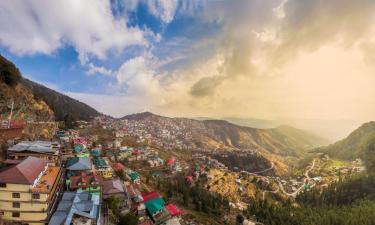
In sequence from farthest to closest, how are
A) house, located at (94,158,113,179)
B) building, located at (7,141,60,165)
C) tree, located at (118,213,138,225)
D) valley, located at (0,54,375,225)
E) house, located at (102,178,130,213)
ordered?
house, located at (94,158,113,179) < house, located at (102,178,130,213) < valley, located at (0,54,375,225) < building, located at (7,141,60,165) < tree, located at (118,213,138,225)

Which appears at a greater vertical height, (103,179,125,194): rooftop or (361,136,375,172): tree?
(103,179,125,194): rooftop

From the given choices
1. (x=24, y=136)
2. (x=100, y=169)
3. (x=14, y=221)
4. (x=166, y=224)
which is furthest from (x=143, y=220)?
(x=24, y=136)

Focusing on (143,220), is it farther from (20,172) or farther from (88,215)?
(20,172)

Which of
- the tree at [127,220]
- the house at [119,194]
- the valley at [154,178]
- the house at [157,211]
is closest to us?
the tree at [127,220]

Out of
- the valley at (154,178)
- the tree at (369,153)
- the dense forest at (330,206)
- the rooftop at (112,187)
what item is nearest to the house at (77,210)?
the valley at (154,178)

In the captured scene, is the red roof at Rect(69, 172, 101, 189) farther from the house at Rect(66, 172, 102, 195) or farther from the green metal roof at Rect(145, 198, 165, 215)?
the green metal roof at Rect(145, 198, 165, 215)

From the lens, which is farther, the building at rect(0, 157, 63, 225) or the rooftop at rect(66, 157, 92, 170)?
the rooftop at rect(66, 157, 92, 170)

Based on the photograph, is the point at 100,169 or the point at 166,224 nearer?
the point at 166,224

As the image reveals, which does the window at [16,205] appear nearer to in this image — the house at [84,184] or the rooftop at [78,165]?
the house at [84,184]

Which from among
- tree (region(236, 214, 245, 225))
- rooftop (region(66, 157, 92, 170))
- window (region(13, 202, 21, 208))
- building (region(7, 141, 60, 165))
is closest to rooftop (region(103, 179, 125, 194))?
rooftop (region(66, 157, 92, 170))
